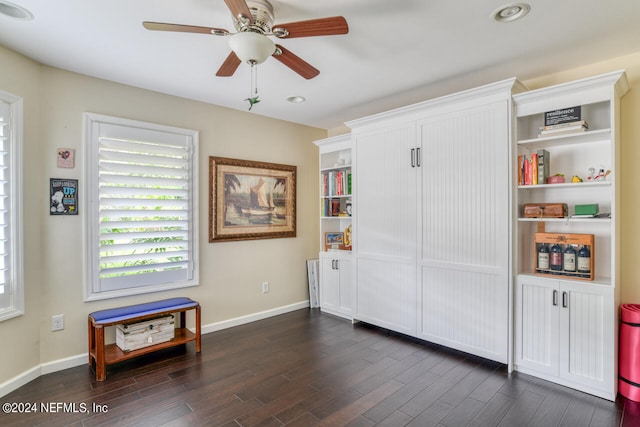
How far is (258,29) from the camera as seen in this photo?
6.53 ft

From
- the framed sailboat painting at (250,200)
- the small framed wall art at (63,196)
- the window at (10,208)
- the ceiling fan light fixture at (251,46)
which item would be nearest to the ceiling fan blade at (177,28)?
the ceiling fan light fixture at (251,46)

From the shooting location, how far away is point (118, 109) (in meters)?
3.21

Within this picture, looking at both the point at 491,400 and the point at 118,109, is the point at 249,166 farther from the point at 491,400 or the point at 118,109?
the point at 491,400

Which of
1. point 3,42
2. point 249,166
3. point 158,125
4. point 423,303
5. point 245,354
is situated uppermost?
point 3,42

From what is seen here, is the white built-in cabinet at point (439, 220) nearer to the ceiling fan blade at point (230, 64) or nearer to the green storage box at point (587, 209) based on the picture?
the green storage box at point (587, 209)

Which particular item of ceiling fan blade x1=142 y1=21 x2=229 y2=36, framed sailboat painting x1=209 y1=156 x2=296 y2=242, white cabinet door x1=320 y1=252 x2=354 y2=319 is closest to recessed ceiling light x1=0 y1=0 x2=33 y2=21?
ceiling fan blade x1=142 y1=21 x2=229 y2=36

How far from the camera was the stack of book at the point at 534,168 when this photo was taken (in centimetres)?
275

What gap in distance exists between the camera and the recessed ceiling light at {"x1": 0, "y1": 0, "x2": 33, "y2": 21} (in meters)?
2.00

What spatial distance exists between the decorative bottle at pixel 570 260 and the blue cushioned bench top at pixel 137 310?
3.29 meters

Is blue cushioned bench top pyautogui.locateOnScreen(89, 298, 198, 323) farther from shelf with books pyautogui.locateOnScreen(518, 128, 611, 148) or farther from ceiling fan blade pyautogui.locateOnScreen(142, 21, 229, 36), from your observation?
shelf with books pyautogui.locateOnScreen(518, 128, 611, 148)

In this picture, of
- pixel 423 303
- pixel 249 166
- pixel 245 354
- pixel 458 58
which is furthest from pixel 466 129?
pixel 245 354

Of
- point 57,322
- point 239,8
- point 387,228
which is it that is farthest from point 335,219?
point 239,8

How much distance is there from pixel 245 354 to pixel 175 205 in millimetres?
1695

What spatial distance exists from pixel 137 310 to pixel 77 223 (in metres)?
0.95
